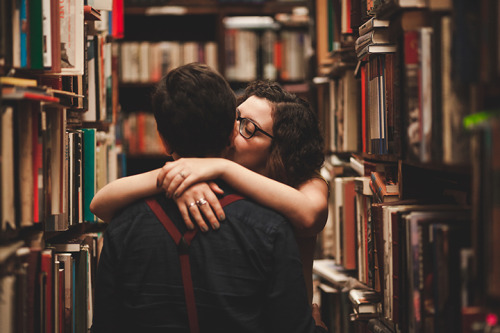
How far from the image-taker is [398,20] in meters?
1.36

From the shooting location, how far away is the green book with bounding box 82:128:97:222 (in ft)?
6.03

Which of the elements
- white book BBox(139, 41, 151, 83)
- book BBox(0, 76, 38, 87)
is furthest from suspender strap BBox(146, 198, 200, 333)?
white book BBox(139, 41, 151, 83)

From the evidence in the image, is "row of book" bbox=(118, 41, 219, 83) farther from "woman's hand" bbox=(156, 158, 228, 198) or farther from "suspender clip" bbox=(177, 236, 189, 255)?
"suspender clip" bbox=(177, 236, 189, 255)

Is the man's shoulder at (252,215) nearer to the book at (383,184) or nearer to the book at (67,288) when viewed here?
the book at (383,184)

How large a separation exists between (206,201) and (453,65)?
56cm

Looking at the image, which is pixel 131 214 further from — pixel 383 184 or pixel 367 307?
pixel 367 307

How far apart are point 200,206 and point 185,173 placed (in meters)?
0.08

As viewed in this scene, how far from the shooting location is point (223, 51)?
3850mm

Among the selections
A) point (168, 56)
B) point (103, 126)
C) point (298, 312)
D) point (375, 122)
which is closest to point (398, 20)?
point (375, 122)

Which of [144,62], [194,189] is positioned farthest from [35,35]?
[144,62]

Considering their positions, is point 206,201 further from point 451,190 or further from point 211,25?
point 211,25

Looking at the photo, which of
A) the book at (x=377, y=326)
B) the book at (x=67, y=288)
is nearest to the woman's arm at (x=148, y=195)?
the book at (x=67, y=288)

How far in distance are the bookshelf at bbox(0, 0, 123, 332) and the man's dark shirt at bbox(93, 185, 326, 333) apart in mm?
241

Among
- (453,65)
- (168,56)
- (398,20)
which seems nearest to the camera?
(453,65)
